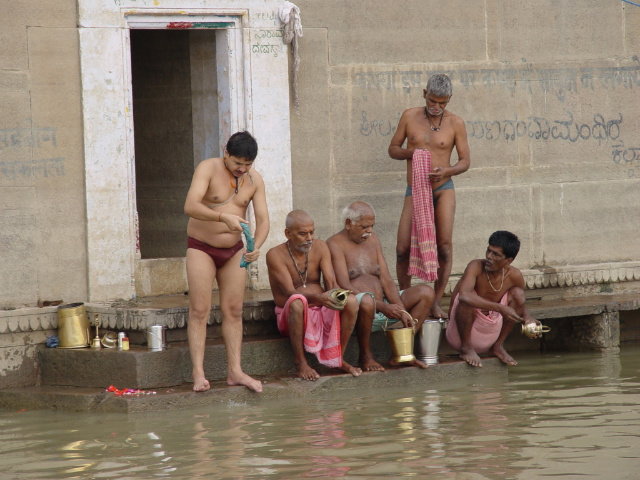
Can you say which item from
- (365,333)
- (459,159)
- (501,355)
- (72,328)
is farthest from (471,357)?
(72,328)

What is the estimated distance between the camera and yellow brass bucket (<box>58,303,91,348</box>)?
8047mm

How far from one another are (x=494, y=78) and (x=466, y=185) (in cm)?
101

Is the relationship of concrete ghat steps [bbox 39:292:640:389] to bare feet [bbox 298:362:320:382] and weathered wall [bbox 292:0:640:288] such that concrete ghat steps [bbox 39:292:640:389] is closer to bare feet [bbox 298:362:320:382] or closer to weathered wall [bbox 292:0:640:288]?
bare feet [bbox 298:362:320:382]

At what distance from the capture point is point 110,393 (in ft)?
24.2

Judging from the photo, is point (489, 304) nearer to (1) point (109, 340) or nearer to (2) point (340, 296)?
(2) point (340, 296)

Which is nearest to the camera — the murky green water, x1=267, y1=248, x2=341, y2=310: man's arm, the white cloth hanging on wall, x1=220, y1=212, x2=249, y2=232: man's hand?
the murky green water

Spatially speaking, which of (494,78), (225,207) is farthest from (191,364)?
(494,78)

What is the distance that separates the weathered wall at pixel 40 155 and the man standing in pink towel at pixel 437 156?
2.49 m

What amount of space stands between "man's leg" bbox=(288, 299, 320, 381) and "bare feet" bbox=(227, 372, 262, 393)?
0.40 m

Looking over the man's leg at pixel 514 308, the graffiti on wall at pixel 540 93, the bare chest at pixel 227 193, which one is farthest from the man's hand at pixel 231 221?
the graffiti on wall at pixel 540 93

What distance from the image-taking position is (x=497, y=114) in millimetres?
10102

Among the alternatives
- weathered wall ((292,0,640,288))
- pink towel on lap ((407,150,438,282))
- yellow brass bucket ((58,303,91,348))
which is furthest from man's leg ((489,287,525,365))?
yellow brass bucket ((58,303,91,348))

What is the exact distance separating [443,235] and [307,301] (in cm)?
150

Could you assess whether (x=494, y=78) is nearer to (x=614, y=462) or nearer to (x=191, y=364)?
(x=191, y=364)
